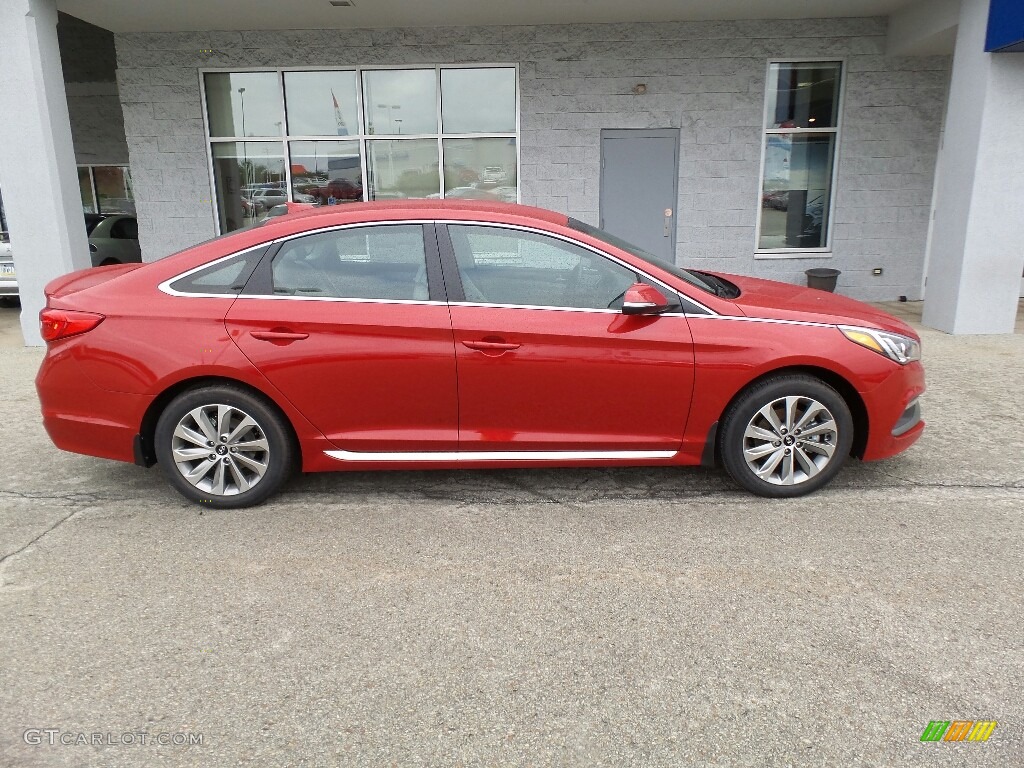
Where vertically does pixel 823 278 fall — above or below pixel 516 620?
above

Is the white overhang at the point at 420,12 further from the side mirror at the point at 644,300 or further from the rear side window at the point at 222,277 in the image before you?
the side mirror at the point at 644,300

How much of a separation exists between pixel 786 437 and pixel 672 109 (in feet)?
24.0

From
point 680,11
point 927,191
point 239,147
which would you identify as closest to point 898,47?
point 927,191

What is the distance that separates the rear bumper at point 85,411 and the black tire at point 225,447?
171mm

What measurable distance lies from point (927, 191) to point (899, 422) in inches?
310

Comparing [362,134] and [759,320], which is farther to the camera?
[362,134]

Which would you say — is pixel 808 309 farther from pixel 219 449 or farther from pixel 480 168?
pixel 480 168

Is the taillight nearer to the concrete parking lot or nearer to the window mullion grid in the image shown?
the concrete parking lot

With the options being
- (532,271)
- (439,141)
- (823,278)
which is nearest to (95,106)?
(439,141)

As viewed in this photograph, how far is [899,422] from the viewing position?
4.20 meters

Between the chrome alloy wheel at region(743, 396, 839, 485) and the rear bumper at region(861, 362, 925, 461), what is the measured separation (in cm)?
24

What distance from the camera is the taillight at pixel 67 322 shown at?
13.1ft

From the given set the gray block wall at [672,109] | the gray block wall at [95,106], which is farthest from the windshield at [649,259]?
the gray block wall at [95,106]

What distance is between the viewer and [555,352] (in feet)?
13.0
